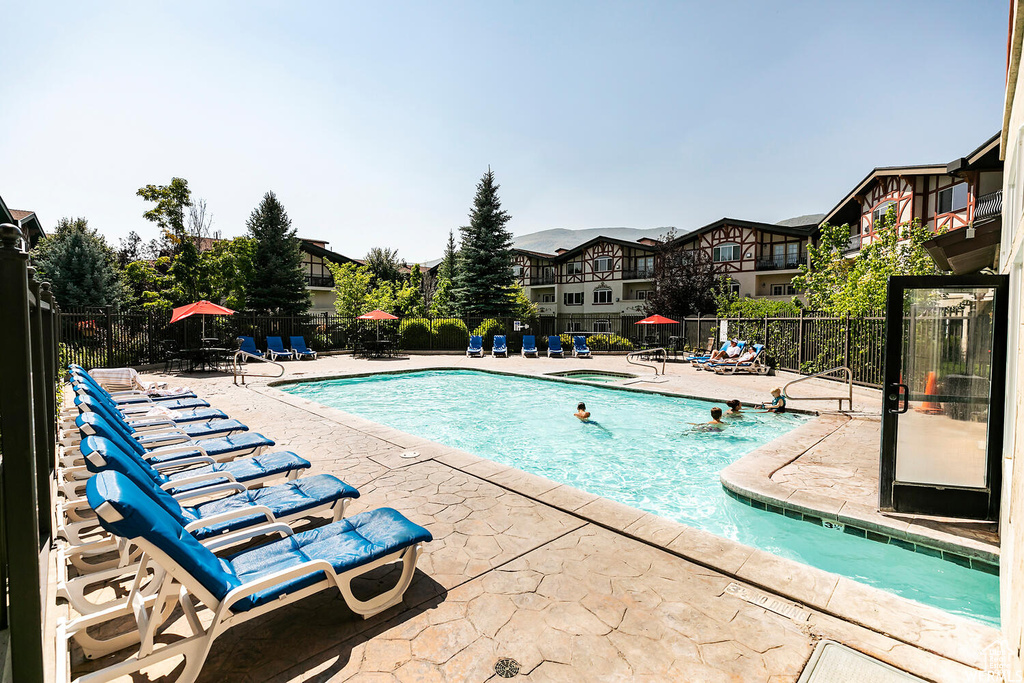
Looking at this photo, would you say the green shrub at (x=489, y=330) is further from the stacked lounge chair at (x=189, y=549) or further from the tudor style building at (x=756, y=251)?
the tudor style building at (x=756, y=251)

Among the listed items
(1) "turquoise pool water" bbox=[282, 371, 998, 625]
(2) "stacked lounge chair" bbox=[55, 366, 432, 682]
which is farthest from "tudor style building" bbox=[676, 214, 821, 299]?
(2) "stacked lounge chair" bbox=[55, 366, 432, 682]

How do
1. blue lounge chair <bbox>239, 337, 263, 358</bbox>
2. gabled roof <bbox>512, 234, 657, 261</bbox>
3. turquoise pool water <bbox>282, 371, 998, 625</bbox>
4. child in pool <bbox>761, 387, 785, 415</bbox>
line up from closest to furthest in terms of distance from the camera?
turquoise pool water <bbox>282, 371, 998, 625</bbox> < child in pool <bbox>761, 387, 785, 415</bbox> < blue lounge chair <bbox>239, 337, 263, 358</bbox> < gabled roof <bbox>512, 234, 657, 261</bbox>

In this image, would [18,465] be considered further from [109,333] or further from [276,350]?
[276,350]

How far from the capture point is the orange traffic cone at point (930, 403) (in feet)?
13.4

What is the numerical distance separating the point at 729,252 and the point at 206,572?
1595 inches

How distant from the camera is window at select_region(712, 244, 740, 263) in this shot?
121 feet

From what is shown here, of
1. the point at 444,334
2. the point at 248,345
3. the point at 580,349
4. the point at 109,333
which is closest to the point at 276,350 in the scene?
the point at 248,345

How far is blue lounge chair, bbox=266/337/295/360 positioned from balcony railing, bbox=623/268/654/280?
96.5ft

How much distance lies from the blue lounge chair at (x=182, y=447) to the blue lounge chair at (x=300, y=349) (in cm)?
1502

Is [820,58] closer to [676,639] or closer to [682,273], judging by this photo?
[676,639]

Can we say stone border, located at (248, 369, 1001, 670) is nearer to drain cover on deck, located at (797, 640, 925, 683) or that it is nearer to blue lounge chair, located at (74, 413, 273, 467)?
drain cover on deck, located at (797, 640, 925, 683)

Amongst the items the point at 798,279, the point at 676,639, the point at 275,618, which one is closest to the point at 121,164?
the point at 275,618

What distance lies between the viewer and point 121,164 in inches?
725

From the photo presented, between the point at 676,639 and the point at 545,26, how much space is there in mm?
11248
